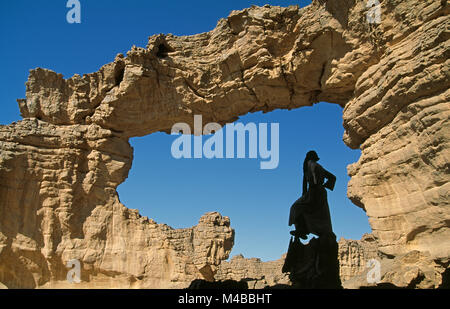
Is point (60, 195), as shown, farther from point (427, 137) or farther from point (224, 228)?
point (427, 137)

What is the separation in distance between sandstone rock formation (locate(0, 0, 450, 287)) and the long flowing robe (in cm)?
358

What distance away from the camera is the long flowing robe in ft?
20.3

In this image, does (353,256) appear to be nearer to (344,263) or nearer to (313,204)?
(344,263)

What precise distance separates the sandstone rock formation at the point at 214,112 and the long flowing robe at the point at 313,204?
3.58 m

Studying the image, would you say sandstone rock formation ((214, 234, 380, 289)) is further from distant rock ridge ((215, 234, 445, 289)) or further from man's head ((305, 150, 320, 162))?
man's head ((305, 150, 320, 162))

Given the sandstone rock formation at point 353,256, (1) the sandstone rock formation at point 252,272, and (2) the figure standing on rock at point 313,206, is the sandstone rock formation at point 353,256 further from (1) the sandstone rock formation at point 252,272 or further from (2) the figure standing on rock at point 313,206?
(2) the figure standing on rock at point 313,206

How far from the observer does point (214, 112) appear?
13266 millimetres

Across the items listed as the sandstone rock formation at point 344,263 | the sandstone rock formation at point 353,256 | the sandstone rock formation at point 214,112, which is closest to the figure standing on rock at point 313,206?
the sandstone rock formation at point 214,112

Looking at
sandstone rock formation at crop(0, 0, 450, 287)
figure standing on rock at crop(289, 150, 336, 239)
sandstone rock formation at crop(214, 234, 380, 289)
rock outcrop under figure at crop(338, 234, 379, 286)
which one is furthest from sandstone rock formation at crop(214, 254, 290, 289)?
figure standing on rock at crop(289, 150, 336, 239)

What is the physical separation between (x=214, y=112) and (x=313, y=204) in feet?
24.6

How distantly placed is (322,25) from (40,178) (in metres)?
9.85

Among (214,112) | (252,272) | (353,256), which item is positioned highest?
(214,112)

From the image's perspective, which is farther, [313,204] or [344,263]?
[344,263]

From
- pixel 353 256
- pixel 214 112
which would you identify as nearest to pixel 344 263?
pixel 353 256
